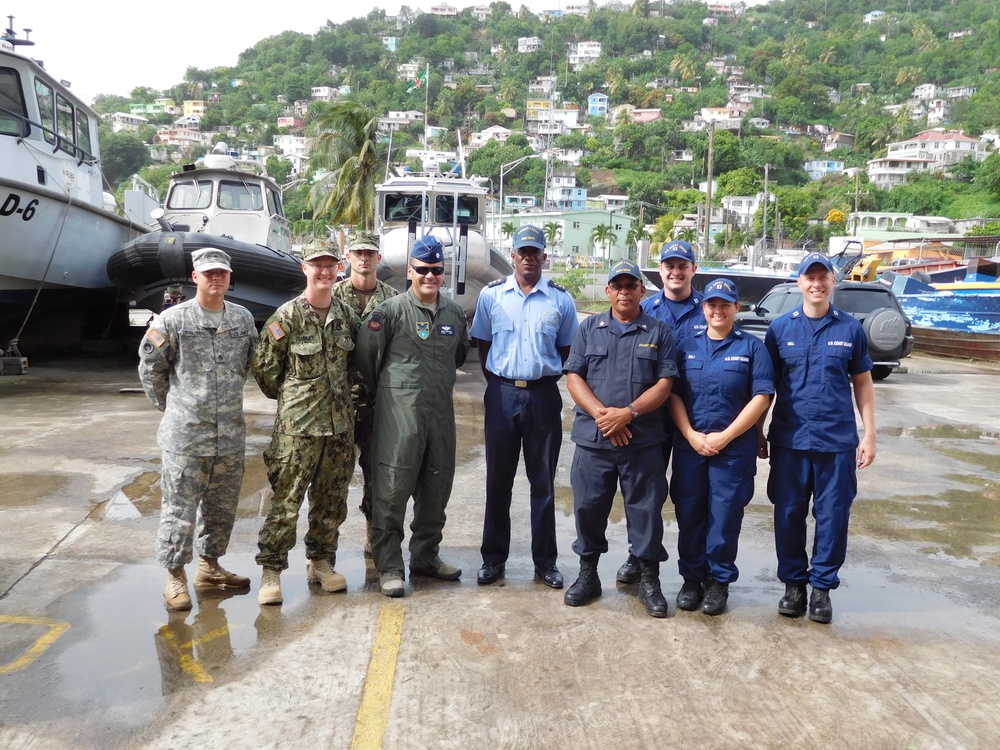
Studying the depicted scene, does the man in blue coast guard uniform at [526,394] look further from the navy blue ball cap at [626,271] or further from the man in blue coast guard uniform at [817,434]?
the man in blue coast guard uniform at [817,434]

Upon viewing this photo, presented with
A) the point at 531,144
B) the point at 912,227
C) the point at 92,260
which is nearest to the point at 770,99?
the point at 531,144

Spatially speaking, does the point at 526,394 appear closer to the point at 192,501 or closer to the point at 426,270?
the point at 426,270

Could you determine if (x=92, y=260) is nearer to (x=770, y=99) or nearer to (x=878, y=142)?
(x=878, y=142)

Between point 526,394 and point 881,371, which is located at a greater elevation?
point 526,394

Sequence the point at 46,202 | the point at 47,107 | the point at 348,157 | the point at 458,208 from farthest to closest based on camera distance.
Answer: the point at 348,157 < the point at 458,208 < the point at 47,107 < the point at 46,202

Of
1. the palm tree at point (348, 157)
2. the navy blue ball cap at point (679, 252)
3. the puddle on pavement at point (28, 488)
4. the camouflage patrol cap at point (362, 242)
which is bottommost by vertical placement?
the puddle on pavement at point (28, 488)

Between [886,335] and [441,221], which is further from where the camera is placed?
[441,221]

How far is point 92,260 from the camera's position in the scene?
12648mm

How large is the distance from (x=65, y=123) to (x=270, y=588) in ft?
35.6

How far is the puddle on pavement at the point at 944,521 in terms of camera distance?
493cm

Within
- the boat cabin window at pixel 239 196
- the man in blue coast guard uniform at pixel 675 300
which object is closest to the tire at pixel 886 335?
the man in blue coast guard uniform at pixel 675 300

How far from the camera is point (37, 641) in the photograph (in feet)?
11.2

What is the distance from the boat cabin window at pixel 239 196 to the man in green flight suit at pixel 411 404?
1116 centimetres

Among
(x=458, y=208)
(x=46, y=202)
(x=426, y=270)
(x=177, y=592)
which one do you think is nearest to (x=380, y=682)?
(x=177, y=592)
